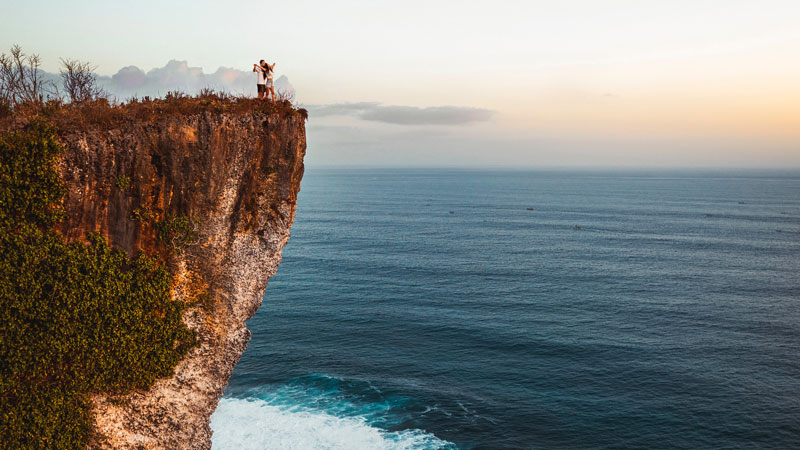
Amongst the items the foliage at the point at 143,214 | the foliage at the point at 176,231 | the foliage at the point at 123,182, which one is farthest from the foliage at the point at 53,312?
the foliage at the point at 123,182

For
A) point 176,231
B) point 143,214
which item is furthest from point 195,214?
point 143,214

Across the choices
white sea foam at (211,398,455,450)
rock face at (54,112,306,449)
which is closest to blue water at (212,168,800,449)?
white sea foam at (211,398,455,450)

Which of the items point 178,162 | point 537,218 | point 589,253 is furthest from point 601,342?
point 537,218

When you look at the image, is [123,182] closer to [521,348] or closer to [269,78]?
[269,78]

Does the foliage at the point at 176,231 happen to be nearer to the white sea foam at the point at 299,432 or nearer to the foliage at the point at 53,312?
the foliage at the point at 53,312

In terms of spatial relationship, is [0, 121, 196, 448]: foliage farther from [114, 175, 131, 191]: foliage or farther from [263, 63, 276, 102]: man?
[263, 63, 276, 102]: man

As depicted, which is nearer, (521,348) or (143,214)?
(143,214)
